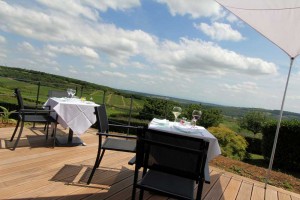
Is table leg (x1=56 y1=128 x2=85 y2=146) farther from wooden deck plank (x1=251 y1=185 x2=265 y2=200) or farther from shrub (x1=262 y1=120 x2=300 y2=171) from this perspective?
shrub (x1=262 y1=120 x2=300 y2=171)

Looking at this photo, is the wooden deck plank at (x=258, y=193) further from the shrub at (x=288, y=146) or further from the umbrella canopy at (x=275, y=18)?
the shrub at (x=288, y=146)

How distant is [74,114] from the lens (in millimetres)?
4477

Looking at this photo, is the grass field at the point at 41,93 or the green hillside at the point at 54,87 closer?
the green hillside at the point at 54,87

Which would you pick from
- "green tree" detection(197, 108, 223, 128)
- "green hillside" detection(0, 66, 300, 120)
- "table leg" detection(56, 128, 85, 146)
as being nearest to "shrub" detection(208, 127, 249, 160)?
"green hillside" detection(0, 66, 300, 120)

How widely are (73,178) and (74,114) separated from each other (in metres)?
1.56

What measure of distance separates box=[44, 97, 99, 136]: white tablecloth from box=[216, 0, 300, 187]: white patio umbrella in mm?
2749

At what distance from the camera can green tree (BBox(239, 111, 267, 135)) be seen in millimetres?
25119

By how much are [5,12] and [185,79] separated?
848 cm

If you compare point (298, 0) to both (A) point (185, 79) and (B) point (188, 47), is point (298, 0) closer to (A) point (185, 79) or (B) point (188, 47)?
(B) point (188, 47)

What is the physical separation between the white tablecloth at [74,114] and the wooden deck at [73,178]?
393 millimetres

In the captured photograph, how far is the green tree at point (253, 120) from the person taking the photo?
25.1 m

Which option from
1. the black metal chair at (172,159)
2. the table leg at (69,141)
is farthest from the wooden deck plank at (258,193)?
the table leg at (69,141)

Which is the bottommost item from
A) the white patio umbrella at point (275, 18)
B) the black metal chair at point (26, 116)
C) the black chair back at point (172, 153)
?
the black metal chair at point (26, 116)

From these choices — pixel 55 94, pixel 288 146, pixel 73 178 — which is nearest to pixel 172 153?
pixel 73 178
